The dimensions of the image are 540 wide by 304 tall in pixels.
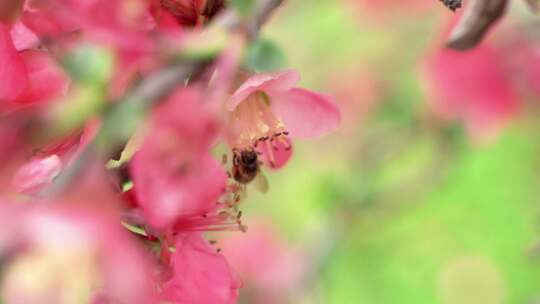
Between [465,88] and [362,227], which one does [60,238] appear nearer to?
[465,88]

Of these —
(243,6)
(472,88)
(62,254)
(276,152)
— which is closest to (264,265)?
(472,88)

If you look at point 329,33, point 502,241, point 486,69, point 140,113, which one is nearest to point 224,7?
point 140,113

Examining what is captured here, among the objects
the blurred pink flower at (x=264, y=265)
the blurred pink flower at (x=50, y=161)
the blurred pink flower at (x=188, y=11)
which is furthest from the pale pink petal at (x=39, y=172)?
the blurred pink flower at (x=264, y=265)

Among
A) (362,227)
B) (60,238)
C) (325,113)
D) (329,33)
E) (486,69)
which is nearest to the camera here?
(60,238)

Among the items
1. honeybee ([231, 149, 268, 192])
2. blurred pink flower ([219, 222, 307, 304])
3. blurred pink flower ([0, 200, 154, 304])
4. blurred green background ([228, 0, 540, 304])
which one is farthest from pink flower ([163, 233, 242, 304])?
blurred pink flower ([219, 222, 307, 304])

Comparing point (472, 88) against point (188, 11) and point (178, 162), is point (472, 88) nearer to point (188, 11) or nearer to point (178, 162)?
point (188, 11)

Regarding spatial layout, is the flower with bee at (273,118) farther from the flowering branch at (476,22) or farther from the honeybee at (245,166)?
the flowering branch at (476,22)
